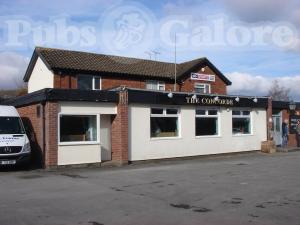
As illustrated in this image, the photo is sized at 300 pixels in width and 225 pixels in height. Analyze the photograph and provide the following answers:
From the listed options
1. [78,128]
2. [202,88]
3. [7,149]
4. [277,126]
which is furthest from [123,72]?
[7,149]

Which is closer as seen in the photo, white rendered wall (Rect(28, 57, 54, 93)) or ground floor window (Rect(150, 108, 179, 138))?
ground floor window (Rect(150, 108, 179, 138))

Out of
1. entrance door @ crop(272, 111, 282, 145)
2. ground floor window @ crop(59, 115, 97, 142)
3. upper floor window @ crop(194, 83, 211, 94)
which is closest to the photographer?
ground floor window @ crop(59, 115, 97, 142)

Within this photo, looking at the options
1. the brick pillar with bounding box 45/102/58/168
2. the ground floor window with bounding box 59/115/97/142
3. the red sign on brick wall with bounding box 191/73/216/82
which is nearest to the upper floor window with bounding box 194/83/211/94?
the red sign on brick wall with bounding box 191/73/216/82

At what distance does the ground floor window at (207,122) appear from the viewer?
73.9ft

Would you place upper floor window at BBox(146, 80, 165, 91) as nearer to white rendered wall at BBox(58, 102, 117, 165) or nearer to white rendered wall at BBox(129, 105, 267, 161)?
white rendered wall at BBox(129, 105, 267, 161)

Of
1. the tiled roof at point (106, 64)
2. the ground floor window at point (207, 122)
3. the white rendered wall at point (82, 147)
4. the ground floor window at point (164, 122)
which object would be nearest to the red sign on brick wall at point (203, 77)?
the tiled roof at point (106, 64)

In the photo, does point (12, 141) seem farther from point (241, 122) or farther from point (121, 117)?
point (241, 122)

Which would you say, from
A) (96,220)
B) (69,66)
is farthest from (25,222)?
(69,66)

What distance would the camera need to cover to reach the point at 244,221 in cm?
816

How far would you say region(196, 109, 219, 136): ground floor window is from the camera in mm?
22516

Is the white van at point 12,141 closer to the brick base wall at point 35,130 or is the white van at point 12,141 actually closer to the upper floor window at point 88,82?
the brick base wall at point 35,130

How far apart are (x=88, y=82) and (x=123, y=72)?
8.22 feet

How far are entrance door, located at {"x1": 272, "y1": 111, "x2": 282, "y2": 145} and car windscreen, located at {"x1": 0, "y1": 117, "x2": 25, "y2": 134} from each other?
1613 cm

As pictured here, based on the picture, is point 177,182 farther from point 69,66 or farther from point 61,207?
point 69,66
